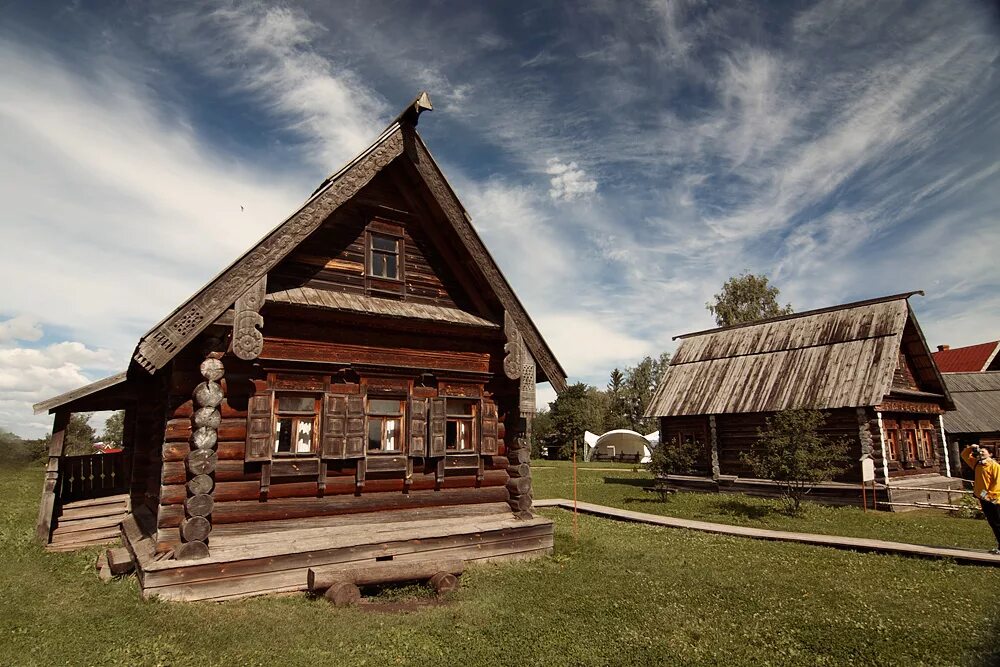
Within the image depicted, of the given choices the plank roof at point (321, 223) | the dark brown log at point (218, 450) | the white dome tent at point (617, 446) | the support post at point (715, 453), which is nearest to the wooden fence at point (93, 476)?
the plank roof at point (321, 223)

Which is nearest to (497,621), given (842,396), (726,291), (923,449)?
(842,396)

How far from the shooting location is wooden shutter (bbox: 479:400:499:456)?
1127cm

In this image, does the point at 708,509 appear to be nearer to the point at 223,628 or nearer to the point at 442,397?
the point at 442,397

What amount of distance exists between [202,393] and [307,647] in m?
4.02

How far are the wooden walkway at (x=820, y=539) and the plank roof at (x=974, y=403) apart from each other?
722 inches

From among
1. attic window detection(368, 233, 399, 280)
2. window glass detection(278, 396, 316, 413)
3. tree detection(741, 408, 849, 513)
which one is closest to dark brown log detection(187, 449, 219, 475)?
window glass detection(278, 396, 316, 413)

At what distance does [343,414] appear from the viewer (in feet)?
Answer: 31.6

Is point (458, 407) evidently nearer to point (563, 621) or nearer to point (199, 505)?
point (563, 621)

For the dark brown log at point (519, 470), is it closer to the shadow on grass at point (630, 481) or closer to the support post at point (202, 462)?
the support post at point (202, 462)

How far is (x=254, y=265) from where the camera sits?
8.68m

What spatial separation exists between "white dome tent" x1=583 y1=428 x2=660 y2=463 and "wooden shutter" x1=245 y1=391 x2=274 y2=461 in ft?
149

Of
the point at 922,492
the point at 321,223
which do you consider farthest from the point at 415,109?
the point at 922,492

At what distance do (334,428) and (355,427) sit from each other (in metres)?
0.38

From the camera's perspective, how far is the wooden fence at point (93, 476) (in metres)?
13.5
